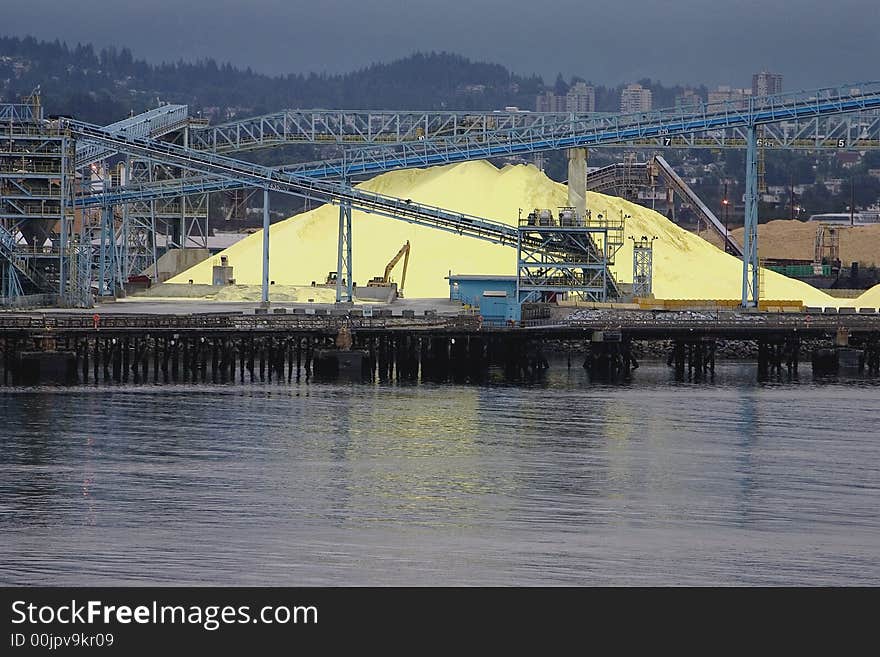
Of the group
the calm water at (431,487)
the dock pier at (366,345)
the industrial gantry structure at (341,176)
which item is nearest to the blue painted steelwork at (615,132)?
the industrial gantry structure at (341,176)

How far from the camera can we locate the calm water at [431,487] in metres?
46.2

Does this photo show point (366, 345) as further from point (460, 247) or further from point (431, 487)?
point (460, 247)

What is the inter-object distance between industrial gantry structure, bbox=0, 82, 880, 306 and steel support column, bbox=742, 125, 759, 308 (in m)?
0.11

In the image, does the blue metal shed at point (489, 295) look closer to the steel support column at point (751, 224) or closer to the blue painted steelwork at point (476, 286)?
the blue painted steelwork at point (476, 286)

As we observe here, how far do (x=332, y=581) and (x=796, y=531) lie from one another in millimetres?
14342

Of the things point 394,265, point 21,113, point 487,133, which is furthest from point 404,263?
point 21,113

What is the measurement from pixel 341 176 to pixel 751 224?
3037cm

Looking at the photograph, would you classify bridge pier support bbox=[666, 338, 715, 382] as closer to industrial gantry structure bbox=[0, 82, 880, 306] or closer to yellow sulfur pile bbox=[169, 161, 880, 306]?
industrial gantry structure bbox=[0, 82, 880, 306]

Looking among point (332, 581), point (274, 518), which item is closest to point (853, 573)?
point (332, 581)

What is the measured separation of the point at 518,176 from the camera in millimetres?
145750

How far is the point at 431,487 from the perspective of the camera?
57.5m

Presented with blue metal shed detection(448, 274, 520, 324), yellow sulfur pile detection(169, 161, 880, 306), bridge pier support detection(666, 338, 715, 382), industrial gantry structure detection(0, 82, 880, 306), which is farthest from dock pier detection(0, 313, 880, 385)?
yellow sulfur pile detection(169, 161, 880, 306)

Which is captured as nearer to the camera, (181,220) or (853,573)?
(853,573)
